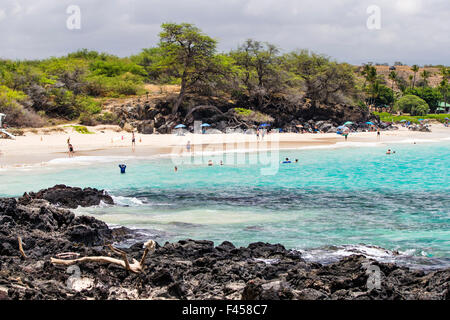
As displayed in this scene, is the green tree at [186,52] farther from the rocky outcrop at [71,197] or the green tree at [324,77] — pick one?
the rocky outcrop at [71,197]

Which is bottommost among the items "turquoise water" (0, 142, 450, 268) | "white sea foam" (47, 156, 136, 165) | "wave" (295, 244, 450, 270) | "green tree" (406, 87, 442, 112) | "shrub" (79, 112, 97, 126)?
"wave" (295, 244, 450, 270)

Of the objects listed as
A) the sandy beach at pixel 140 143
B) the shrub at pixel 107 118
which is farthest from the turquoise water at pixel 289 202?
the shrub at pixel 107 118

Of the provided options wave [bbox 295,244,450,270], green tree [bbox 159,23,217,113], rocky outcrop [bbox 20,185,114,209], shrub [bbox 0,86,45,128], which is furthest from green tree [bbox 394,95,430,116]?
wave [bbox 295,244,450,270]

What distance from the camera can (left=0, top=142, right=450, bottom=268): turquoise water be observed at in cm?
1385

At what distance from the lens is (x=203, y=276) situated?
9391mm

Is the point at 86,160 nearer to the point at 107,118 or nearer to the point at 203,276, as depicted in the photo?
the point at 107,118

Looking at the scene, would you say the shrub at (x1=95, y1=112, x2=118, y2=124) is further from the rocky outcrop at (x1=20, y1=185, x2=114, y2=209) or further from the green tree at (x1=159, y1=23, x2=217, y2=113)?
the rocky outcrop at (x1=20, y1=185, x2=114, y2=209)

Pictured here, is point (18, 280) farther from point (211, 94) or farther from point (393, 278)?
point (211, 94)

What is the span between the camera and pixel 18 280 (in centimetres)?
819

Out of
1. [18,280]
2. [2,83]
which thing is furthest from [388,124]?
[18,280]

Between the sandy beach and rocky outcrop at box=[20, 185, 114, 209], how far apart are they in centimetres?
1126

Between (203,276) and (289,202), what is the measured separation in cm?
1065

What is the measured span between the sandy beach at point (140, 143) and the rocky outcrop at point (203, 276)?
2001cm
